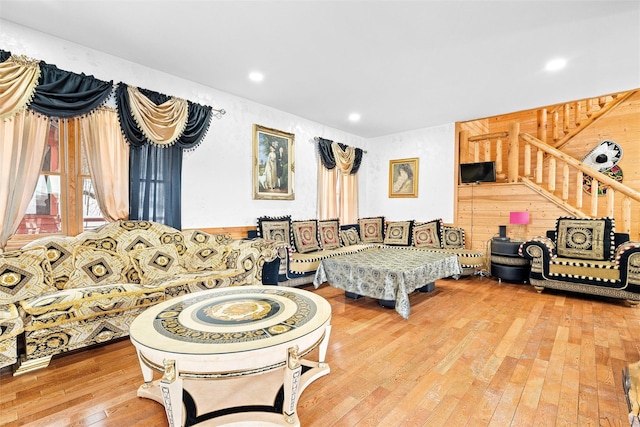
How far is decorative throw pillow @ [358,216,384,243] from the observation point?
19.3 feet

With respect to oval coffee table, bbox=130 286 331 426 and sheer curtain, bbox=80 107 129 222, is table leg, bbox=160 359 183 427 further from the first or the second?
sheer curtain, bbox=80 107 129 222

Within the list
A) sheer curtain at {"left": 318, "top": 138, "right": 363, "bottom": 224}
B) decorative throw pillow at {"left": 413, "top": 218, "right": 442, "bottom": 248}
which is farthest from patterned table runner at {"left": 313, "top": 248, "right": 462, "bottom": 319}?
sheer curtain at {"left": 318, "top": 138, "right": 363, "bottom": 224}

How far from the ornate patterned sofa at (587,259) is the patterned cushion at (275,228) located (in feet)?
10.9

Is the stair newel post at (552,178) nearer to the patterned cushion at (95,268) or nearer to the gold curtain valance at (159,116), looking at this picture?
the gold curtain valance at (159,116)

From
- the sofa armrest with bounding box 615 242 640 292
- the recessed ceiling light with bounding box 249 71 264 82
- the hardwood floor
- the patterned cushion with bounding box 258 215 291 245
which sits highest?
the recessed ceiling light with bounding box 249 71 264 82

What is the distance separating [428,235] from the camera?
5371mm

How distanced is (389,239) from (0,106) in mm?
5279

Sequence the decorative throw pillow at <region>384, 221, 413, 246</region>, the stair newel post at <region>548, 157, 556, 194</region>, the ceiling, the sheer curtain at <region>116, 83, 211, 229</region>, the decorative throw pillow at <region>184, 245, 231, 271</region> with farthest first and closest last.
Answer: the decorative throw pillow at <region>384, 221, 413, 246</region>
the stair newel post at <region>548, 157, 556, 194</region>
the decorative throw pillow at <region>184, 245, 231, 271</region>
the sheer curtain at <region>116, 83, 211, 229</region>
the ceiling

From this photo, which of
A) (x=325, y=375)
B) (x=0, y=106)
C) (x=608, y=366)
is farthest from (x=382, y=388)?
(x=0, y=106)

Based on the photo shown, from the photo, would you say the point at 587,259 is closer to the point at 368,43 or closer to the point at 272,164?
the point at 368,43

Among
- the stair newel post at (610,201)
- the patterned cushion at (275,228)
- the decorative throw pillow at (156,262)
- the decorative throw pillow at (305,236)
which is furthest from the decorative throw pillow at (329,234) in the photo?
the stair newel post at (610,201)

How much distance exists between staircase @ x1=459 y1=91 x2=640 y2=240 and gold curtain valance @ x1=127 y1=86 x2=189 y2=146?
4.83 m

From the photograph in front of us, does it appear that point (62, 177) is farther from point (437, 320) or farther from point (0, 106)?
point (437, 320)

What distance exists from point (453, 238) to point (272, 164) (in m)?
3.37
